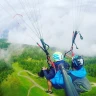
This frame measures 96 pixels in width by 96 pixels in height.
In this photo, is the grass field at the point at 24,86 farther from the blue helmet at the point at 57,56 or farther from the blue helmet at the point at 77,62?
the blue helmet at the point at 77,62

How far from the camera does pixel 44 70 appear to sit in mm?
12438

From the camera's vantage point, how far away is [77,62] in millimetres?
11695

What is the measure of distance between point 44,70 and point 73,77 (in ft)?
4.59

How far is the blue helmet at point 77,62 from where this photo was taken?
1167 cm

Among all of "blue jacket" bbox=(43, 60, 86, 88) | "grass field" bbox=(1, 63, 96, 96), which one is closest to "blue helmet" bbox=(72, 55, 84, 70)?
"blue jacket" bbox=(43, 60, 86, 88)

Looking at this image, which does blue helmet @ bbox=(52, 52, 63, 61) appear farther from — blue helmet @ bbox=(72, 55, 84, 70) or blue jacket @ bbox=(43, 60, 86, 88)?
blue helmet @ bbox=(72, 55, 84, 70)

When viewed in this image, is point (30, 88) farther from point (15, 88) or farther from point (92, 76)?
point (92, 76)

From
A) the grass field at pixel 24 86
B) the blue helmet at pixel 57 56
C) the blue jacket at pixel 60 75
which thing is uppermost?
the blue helmet at pixel 57 56

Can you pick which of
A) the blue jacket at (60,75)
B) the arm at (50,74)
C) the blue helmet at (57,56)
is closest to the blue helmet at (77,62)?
the blue jacket at (60,75)

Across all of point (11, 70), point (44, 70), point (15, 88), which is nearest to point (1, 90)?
point (15, 88)

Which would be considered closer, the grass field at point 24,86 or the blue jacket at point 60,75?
the blue jacket at point 60,75

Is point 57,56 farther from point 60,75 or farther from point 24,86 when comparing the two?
point 24,86

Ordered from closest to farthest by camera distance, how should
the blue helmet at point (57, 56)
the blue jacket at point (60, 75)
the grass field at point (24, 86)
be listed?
1. the blue jacket at point (60, 75)
2. the blue helmet at point (57, 56)
3. the grass field at point (24, 86)

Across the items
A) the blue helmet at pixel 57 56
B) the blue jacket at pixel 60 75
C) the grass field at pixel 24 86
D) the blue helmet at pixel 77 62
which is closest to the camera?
the blue helmet at pixel 77 62
